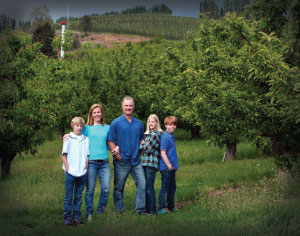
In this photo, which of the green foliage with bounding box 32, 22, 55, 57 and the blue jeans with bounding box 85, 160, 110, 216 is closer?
the blue jeans with bounding box 85, 160, 110, 216

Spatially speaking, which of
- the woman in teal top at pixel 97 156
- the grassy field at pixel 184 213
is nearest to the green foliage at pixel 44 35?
the grassy field at pixel 184 213

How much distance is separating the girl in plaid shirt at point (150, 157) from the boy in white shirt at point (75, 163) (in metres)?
1.13

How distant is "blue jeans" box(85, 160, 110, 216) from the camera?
7305mm

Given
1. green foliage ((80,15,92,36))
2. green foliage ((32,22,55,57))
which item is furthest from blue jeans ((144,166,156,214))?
green foliage ((80,15,92,36))

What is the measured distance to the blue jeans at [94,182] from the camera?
24.0 feet

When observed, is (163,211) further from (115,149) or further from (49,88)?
(49,88)

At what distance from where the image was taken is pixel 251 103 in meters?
9.04

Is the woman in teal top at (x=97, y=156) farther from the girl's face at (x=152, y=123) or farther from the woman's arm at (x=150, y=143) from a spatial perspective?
the girl's face at (x=152, y=123)

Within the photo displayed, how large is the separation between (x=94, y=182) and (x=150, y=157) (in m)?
1.17

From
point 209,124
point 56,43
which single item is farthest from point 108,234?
point 56,43

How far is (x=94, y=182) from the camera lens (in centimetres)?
742

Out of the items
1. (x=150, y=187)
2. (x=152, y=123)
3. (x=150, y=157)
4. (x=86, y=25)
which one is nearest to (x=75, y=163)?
(x=150, y=157)

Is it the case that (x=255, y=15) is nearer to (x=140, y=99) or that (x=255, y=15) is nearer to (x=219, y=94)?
(x=219, y=94)

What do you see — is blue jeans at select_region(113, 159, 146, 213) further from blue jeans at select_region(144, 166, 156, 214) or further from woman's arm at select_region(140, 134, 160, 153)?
woman's arm at select_region(140, 134, 160, 153)
